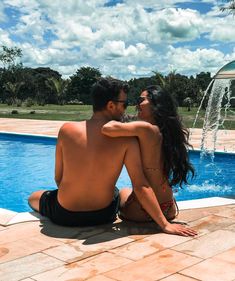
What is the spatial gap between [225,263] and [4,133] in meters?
13.1

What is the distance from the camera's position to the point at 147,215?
12.9ft

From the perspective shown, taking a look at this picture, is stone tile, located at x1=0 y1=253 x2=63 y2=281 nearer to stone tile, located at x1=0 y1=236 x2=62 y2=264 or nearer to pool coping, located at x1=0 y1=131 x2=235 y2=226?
stone tile, located at x1=0 y1=236 x2=62 y2=264

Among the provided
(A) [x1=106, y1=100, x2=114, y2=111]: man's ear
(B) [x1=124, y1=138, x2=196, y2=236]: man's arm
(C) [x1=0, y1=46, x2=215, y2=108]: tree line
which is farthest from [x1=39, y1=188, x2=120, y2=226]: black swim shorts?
(C) [x1=0, y1=46, x2=215, y2=108]: tree line

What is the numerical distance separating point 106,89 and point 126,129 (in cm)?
35

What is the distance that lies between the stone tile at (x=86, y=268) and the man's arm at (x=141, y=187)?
1.87ft

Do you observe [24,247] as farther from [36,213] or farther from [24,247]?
[36,213]

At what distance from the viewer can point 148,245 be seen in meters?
3.42

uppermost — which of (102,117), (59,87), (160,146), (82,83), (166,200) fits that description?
(82,83)

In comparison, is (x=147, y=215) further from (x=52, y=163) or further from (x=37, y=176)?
(x=52, y=163)

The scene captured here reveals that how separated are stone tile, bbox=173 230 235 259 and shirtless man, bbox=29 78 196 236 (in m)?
0.16

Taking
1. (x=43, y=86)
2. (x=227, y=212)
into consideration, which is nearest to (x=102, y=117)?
(x=227, y=212)

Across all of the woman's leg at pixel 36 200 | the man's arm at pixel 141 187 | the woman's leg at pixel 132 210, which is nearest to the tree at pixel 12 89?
the woman's leg at pixel 36 200

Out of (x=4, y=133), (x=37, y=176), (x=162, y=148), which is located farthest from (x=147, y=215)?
(x=4, y=133)

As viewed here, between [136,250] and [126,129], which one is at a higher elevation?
[126,129]
